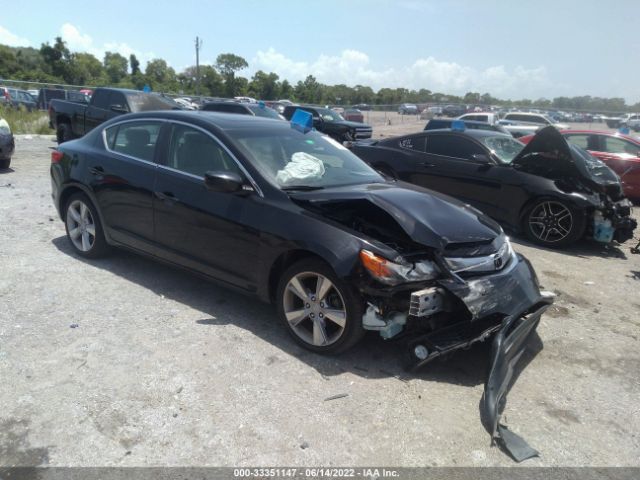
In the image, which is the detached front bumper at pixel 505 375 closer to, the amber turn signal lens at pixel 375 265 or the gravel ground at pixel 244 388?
the gravel ground at pixel 244 388

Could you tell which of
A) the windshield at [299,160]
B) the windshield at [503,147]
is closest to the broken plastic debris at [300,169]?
the windshield at [299,160]

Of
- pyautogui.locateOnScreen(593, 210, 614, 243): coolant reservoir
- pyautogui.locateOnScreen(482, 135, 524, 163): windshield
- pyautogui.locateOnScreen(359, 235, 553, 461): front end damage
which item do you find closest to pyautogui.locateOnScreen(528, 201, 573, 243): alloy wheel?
pyautogui.locateOnScreen(593, 210, 614, 243): coolant reservoir

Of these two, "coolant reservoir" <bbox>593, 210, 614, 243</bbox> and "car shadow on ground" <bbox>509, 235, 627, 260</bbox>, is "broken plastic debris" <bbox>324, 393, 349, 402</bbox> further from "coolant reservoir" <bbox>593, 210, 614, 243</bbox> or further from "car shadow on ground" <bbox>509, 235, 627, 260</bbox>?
"coolant reservoir" <bbox>593, 210, 614, 243</bbox>

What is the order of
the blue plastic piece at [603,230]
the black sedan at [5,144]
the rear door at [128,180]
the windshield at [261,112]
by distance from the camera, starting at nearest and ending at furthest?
1. the rear door at [128,180]
2. the blue plastic piece at [603,230]
3. the black sedan at [5,144]
4. the windshield at [261,112]

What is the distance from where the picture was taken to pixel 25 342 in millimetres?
3619

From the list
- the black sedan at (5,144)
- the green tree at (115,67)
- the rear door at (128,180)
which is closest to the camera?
the rear door at (128,180)

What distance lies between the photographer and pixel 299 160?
4352 millimetres

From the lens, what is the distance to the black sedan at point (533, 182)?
6.88m

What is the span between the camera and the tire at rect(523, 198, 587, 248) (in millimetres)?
6891

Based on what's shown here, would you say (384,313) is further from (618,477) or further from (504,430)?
(618,477)

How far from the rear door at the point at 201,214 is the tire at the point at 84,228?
1057 mm

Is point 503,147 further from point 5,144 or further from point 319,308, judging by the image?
point 5,144

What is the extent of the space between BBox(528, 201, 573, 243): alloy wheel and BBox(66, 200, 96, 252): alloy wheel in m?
5.96

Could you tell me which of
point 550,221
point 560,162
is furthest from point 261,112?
point 550,221
